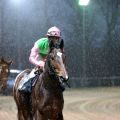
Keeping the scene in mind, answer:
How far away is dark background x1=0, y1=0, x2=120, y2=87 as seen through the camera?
3597cm

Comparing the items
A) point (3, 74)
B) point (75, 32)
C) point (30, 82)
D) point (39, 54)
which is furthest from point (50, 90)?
point (75, 32)

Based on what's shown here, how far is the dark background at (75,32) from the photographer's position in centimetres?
3597

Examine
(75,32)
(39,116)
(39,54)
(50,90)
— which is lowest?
(39,116)

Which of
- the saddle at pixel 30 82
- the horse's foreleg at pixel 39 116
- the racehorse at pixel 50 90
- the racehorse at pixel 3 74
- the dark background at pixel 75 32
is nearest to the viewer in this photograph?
the racehorse at pixel 50 90

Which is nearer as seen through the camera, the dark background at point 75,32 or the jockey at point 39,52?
the jockey at point 39,52

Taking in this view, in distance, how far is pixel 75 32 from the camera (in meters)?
38.8

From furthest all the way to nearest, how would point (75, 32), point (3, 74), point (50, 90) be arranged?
point (75, 32)
point (3, 74)
point (50, 90)

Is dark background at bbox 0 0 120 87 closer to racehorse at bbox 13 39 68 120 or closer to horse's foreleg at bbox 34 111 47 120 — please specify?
racehorse at bbox 13 39 68 120

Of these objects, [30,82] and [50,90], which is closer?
[50,90]

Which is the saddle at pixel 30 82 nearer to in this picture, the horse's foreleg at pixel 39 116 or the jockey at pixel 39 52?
the jockey at pixel 39 52

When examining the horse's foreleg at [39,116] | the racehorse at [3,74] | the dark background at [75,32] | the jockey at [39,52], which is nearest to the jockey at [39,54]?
the jockey at [39,52]

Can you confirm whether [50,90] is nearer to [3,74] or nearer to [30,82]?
[30,82]

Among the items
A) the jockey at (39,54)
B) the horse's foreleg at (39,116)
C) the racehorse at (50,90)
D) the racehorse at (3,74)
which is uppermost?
the jockey at (39,54)

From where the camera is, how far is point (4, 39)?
40.0 m
